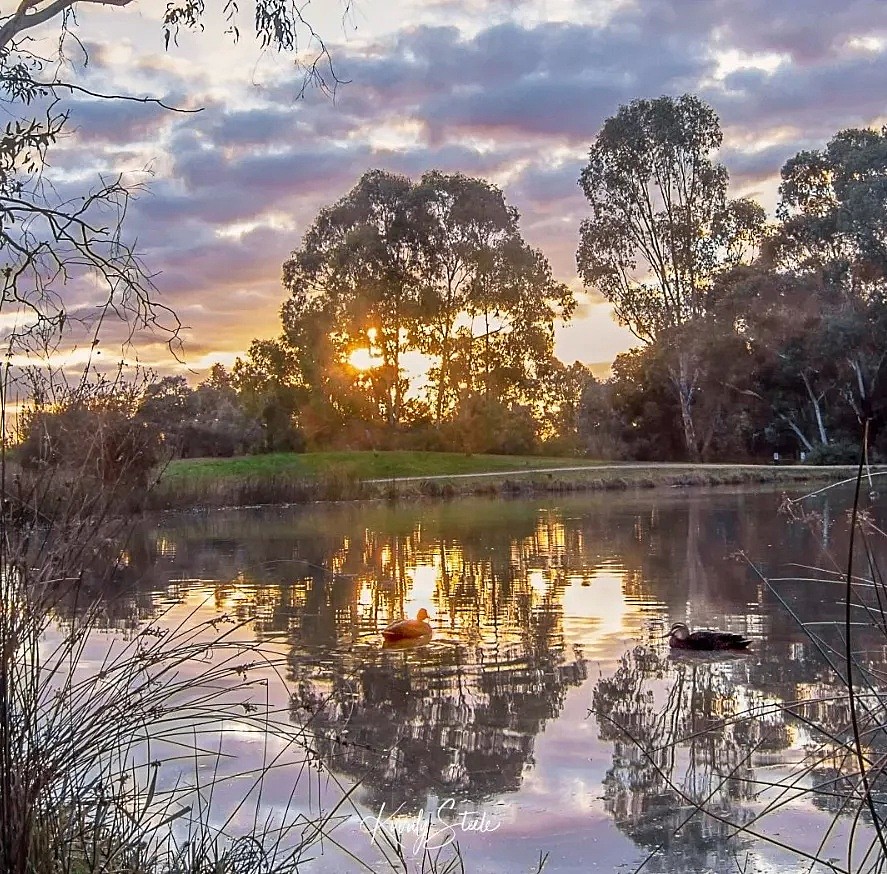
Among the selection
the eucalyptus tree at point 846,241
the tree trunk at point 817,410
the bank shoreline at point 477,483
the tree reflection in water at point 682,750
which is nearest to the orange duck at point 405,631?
the tree reflection in water at point 682,750

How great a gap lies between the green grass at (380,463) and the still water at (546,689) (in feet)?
55.4

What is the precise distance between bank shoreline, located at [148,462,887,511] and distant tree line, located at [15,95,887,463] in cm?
655

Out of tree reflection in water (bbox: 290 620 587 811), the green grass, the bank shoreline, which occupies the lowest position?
tree reflection in water (bbox: 290 620 587 811)

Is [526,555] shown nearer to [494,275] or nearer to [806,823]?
[806,823]

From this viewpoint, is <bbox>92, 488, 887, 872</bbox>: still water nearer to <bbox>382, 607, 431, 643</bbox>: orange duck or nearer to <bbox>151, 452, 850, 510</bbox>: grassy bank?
<bbox>382, 607, 431, 643</bbox>: orange duck

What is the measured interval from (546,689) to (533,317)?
31011mm

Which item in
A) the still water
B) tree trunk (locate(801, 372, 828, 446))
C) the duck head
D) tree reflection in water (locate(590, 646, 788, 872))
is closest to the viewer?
tree reflection in water (locate(590, 646, 788, 872))

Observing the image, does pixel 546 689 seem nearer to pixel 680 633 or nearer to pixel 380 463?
pixel 680 633

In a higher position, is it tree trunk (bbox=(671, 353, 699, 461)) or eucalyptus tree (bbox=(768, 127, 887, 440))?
eucalyptus tree (bbox=(768, 127, 887, 440))

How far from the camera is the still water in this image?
365 cm

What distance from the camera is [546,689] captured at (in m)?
5.70

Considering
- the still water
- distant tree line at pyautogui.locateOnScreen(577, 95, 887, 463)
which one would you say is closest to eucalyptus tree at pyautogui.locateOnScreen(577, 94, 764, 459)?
distant tree line at pyautogui.locateOnScreen(577, 95, 887, 463)

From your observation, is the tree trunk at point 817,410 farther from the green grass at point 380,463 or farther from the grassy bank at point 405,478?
the green grass at point 380,463

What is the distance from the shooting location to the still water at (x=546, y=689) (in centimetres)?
365
